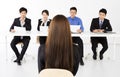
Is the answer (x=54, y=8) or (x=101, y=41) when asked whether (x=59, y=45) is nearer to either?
(x=101, y=41)

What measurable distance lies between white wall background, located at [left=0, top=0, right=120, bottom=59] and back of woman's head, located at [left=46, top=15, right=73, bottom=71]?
17.8 ft

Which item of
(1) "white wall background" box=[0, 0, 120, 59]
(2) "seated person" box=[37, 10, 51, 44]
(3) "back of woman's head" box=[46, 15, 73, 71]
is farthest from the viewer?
(1) "white wall background" box=[0, 0, 120, 59]

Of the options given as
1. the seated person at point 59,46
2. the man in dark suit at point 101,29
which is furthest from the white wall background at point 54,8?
the seated person at point 59,46

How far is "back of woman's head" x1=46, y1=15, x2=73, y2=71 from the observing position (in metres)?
1.79

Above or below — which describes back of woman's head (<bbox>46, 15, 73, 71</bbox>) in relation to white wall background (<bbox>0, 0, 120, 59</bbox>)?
below

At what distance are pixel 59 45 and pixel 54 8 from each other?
A: 552cm

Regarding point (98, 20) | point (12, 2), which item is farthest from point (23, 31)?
point (12, 2)

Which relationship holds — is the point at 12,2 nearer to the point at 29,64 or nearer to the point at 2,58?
the point at 2,58

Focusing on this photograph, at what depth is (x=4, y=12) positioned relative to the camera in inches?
284

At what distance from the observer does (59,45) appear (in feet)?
5.85

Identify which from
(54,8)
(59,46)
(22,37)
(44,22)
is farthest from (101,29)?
(59,46)

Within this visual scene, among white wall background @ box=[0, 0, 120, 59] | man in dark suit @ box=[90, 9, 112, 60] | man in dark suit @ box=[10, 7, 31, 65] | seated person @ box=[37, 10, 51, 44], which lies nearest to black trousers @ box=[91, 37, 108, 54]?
man in dark suit @ box=[90, 9, 112, 60]

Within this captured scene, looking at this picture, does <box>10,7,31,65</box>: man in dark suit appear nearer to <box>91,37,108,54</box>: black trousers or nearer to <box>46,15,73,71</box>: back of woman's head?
<box>91,37,108,54</box>: black trousers

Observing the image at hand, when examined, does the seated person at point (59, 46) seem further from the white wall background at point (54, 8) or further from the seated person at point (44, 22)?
the white wall background at point (54, 8)
